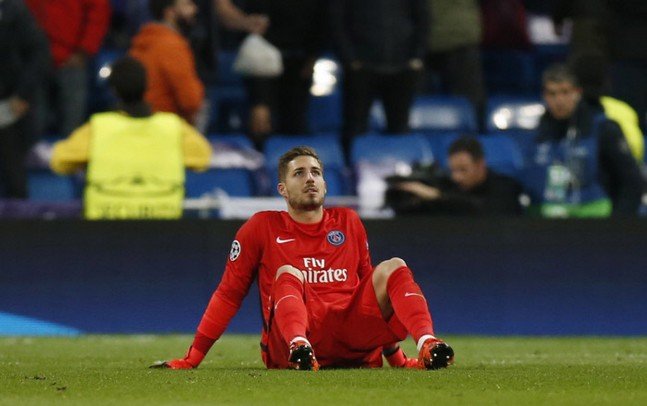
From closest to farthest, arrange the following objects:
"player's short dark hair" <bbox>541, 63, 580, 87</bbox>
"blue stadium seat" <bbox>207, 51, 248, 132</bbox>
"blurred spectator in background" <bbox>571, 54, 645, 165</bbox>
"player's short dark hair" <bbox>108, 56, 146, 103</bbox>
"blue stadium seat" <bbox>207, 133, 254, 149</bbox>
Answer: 1. "player's short dark hair" <bbox>108, 56, 146, 103</bbox>
2. "player's short dark hair" <bbox>541, 63, 580, 87</bbox>
3. "blurred spectator in background" <bbox>571, 54, 645, 165</bbox>
4. "blue stadium seat" <bbox>207, 133, 254, 149</bbox>
5. "blue stadium seat" <bbox>207, 51, 248, 132</bbox>

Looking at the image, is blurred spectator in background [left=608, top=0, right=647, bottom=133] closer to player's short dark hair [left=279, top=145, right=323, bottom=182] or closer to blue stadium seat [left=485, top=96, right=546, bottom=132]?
blue stadium seat [left=485, top=96, right=546, bottom=132]

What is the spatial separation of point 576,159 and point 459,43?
3.93 m

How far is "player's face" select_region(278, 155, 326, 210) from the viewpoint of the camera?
7.87m

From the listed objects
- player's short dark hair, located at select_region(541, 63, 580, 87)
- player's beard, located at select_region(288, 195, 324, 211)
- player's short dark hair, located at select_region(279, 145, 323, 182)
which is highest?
player's short dark hair, located at select_region(541, 63, 580, 87)

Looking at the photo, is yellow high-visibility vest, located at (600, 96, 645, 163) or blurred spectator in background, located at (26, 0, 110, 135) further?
blurred spectator in background, located at (26, 0, 110, 135)

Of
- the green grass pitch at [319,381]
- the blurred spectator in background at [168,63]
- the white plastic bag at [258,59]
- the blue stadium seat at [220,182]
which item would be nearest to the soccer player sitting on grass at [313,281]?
the green grass pitch at [319,381]

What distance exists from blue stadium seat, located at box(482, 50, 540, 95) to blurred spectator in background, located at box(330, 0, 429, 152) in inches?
110

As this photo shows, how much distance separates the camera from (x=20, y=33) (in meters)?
13.0

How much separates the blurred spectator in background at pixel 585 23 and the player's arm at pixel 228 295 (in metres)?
7.79

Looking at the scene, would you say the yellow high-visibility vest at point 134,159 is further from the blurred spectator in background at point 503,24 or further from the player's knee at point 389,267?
the blurred spectator in background at point 503,24

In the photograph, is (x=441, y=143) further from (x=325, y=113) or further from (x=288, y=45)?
(x=288, y=45)

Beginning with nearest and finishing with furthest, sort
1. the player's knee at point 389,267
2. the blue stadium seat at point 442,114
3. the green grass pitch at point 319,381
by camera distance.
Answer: the green grass pitch at point 319,381 → the player's knee at point 389,267 → the blue stadium seat at point 442,114

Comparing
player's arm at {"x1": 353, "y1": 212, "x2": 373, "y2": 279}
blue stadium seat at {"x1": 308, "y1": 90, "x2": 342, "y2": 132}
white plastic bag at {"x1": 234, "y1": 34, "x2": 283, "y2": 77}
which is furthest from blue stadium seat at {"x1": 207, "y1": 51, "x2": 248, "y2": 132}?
player's arm at {"x1": 353, "y1": 212, "x2": 373, "y2": 279}

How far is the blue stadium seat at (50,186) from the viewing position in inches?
537
